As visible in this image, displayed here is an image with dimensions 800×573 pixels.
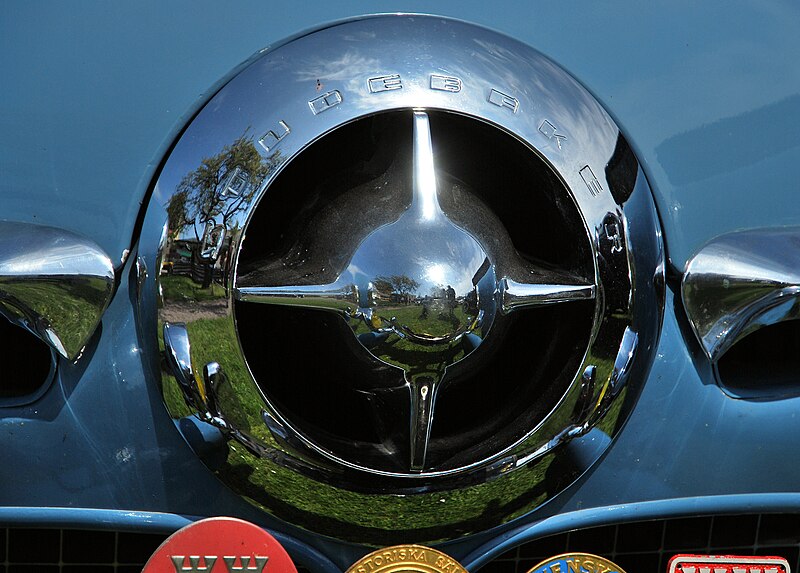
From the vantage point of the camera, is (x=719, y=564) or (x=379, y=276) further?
(x=719, y=564)

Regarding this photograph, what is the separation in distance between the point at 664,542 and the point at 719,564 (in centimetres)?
10

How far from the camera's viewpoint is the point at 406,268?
2.64ft

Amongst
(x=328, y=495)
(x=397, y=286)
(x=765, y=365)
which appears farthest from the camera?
(x=765, y=365)

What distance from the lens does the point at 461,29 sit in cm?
89

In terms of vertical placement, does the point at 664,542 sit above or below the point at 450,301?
below

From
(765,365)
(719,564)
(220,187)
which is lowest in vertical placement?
(719,564)

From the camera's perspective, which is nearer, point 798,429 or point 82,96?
point 82,96

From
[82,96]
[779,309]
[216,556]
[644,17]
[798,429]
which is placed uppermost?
[644,17]

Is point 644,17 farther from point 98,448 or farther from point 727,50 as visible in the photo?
point 98,448

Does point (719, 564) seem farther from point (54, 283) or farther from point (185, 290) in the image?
point (54, 283)

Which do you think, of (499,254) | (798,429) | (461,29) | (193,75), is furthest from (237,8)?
(798,429)

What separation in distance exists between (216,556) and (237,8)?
0.48 m

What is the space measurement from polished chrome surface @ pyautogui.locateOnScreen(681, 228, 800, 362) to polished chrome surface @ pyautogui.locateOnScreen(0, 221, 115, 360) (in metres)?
0.55

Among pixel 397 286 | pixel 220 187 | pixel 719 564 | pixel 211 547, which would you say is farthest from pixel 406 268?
pixel 719 564
